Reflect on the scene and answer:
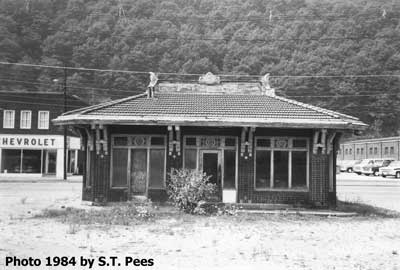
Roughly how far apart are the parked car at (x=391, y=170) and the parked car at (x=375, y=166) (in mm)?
2016

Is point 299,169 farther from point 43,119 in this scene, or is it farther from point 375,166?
point 375,166

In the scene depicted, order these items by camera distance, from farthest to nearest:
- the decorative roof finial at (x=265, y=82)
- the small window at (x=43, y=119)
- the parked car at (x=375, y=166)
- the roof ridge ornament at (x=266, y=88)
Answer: the parked car at (x=375, y=166) < the small window at (x=43, y=119) < the decorative roof finial at (x=265, y=82) < the roof ridge ornament at (x=266, y=88)

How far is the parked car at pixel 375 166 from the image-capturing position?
167 ft

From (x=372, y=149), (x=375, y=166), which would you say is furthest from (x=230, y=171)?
(x=372, y=149)

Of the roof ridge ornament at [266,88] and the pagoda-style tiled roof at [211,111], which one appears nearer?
the pagoda-style tiled roof at [211,111]

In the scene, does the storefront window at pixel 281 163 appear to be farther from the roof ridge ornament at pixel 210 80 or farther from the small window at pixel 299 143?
the roof ridge ornament at pixel 210 80

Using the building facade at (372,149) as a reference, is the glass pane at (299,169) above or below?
below

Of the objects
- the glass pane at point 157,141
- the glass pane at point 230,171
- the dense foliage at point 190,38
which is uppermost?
the dense foliage at point 190,38

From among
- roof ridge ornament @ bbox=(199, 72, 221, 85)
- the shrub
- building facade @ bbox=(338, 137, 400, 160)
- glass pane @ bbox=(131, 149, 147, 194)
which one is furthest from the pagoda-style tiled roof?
building facade @ bbox=(338, 137, 400, 160)

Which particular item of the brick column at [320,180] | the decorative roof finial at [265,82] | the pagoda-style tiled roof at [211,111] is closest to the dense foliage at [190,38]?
the pagoda-style tiled roof at [211,111]

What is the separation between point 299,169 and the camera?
1814cm

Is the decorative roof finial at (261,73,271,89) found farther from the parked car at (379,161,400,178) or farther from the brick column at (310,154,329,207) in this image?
the parked car at (379,161,400,178)

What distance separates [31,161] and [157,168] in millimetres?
Result: 27669

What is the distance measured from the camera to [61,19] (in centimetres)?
3791
